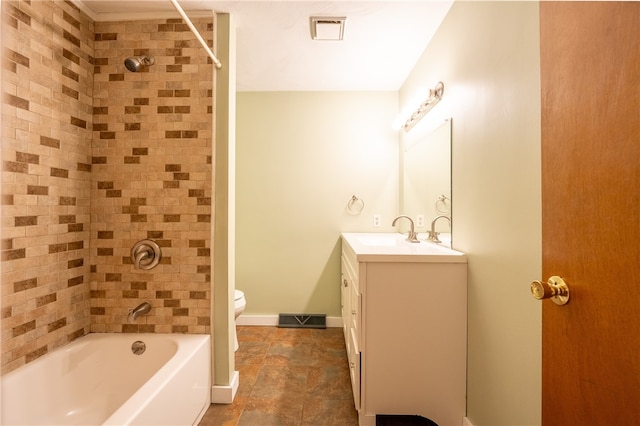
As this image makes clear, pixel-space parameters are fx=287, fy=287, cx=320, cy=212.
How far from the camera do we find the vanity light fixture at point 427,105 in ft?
5.64

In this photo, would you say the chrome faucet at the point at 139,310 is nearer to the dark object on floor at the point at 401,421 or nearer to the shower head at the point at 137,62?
the shower head at the point at 137,62

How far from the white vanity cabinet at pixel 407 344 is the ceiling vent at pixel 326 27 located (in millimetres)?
1398

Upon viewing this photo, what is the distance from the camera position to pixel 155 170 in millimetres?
1662

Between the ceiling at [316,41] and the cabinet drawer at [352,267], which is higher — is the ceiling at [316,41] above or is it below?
above

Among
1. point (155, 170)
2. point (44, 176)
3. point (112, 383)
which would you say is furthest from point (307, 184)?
point (112, 383)

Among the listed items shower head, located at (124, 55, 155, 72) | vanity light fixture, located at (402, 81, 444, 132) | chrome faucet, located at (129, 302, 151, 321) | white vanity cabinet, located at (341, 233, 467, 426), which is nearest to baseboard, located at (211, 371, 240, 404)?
chrome faucet, located at (129, 302, 151, 321)

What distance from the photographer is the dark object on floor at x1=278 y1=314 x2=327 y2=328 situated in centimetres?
269

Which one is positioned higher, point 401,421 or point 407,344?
point 407,344

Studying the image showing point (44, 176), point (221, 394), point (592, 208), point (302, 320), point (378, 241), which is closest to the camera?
point (592, 208)

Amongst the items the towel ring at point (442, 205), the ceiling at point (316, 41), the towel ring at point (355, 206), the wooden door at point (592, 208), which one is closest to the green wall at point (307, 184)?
the towel ring at point (355, 206)

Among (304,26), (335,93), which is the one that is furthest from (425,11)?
(335,93)

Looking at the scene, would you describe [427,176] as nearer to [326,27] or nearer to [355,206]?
[355,206]

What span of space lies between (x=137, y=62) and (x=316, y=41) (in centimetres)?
110

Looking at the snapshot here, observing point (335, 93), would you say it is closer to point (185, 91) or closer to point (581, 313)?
point (185, 91)
